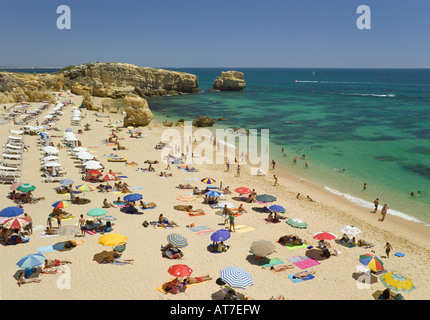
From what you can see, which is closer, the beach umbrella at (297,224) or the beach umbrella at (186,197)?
the beach umbrella at (297,224)

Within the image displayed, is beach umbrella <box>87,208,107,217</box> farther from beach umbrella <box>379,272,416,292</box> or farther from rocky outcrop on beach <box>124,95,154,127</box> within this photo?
rocky outcrop on beach <box>124,95,154,127</box>

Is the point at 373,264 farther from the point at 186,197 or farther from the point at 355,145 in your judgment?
the point at 355,145

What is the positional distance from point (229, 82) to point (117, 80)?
1498 inches

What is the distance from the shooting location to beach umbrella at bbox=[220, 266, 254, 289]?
926 centimetres

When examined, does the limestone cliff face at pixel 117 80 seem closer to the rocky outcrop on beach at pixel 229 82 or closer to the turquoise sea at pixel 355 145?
the turquoise sea at pixel 355 145

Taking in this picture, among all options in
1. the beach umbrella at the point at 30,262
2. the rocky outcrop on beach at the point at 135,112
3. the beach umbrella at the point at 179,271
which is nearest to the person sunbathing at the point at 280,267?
the beach umbrella at the point at 179,271

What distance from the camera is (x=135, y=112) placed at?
126ft

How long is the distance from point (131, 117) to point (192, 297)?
32359 mm

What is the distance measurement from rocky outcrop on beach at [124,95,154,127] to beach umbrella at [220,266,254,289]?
105 ft

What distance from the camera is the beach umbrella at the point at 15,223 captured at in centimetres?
1126

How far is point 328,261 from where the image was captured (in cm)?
1201

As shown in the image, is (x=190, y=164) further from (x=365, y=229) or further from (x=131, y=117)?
(x=131, y=117)

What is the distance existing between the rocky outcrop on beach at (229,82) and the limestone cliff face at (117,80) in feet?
61.4
